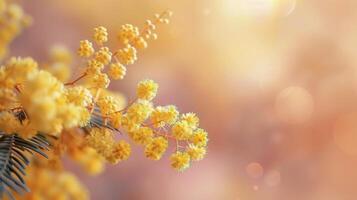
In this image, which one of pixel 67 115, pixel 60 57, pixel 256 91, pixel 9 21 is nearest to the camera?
pixel 67 115

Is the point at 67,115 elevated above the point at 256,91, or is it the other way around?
the point at 256,91

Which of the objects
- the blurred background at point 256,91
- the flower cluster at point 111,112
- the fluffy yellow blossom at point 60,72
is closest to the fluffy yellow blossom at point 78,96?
the flower cluster at point 111,112

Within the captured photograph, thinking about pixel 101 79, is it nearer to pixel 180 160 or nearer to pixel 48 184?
pixel 180 160

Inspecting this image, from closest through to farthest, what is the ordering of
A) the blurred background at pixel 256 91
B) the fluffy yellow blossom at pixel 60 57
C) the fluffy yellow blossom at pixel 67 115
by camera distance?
the fluffy yellow blossom at pixel 67 115, the fluffy yellow blossom at pixel 60 57, the blurred background at pixel 256 91

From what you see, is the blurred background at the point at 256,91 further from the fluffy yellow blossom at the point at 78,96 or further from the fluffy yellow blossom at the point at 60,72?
the fluffy yellow blossom at the point at 78,96

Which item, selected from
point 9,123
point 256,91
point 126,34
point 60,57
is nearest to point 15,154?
point 9,123

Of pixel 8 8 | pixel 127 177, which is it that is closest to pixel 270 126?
pixel 127 177

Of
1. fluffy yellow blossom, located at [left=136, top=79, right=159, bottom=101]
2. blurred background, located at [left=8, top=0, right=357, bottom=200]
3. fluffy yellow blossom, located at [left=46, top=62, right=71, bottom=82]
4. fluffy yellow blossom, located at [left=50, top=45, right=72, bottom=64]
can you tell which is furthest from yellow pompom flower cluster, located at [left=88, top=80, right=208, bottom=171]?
blurred background, located at [left=8, top=0, right=357, bottom=200]
